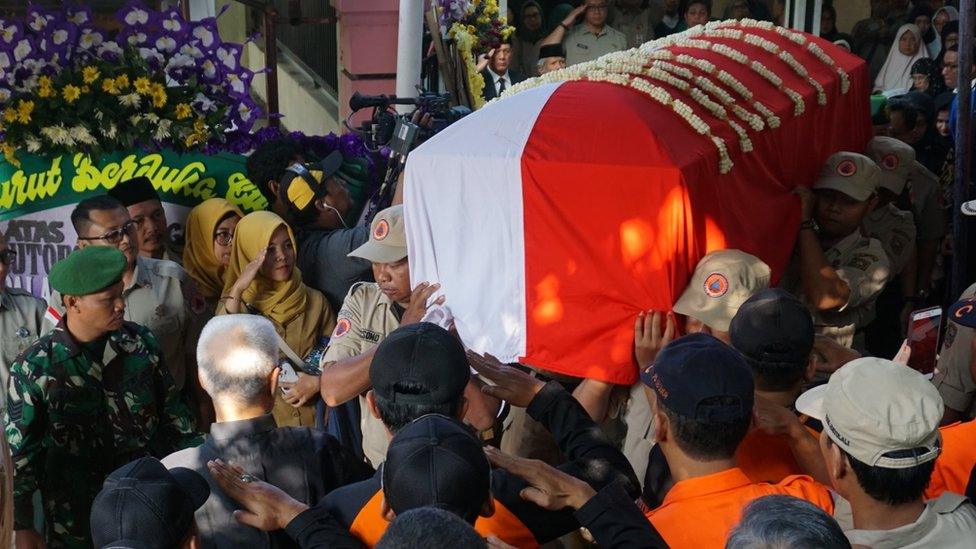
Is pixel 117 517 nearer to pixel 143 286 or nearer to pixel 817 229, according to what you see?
pixel 143 286

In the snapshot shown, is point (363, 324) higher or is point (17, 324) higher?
point (363, 324)

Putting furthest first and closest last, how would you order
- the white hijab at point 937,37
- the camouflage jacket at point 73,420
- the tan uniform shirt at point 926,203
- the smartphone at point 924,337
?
the white hijab at point 937,37 < the tan uniform shirt at point 926,203 < the smartphone at point 924,337 < the camouflage jacket at point 73,420

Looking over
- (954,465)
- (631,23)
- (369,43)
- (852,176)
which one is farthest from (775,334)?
(631,23)

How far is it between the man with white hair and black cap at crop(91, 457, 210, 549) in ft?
1.29

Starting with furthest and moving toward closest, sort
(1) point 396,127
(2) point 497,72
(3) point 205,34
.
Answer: (2) point 497,72
(1) point 396,127
(3) point 205,34

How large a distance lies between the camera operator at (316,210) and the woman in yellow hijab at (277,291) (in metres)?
0.14

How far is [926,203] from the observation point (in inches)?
197

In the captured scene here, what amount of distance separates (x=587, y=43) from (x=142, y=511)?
7.33 metres

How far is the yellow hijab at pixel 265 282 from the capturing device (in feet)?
13.2

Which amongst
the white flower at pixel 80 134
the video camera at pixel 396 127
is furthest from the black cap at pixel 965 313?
the white flower at pixel 80 134

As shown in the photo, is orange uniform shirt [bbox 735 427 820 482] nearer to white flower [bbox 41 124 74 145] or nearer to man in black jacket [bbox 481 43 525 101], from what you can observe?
white flower [bbox 41 124 74 145]

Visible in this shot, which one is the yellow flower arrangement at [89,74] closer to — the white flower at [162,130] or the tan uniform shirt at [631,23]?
the white flower at [162,130]

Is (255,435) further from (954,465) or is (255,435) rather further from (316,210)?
(316,210)

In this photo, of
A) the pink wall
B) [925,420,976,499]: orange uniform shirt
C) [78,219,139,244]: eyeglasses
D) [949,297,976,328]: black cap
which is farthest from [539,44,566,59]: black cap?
[925,420,976,499]: orange uniform shirt
